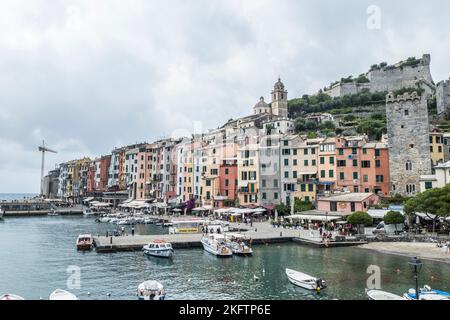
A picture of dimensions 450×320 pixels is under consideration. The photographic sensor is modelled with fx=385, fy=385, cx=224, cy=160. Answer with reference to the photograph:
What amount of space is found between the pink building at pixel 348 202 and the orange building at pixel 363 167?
5663mm

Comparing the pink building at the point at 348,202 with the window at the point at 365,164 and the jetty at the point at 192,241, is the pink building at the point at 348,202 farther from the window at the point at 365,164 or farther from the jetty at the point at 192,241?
the jetty at the point at 192,241

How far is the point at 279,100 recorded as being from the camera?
405 feet

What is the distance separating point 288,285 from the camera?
26.7m

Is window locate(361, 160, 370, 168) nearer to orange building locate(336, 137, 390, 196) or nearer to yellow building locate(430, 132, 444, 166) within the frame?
orange building locate(336, 137, 390, 196)

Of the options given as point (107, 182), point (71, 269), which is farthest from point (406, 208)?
point (107, 182)

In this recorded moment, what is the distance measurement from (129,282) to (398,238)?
30.1m

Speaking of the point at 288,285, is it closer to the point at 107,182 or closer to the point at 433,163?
the point at 433,163

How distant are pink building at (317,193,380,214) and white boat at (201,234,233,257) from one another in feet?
63.1

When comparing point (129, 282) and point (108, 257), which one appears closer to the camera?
point (129, 282)

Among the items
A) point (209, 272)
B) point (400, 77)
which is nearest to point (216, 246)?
point (209, 272)

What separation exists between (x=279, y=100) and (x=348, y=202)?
76.1m

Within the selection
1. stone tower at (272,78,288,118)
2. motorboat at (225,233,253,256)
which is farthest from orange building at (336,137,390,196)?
stone tower at (272,78,288,118)

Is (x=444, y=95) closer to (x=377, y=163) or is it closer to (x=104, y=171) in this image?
(x=377, y=163)

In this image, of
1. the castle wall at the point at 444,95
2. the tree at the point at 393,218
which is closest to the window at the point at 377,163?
the tree at the point at 393,218
